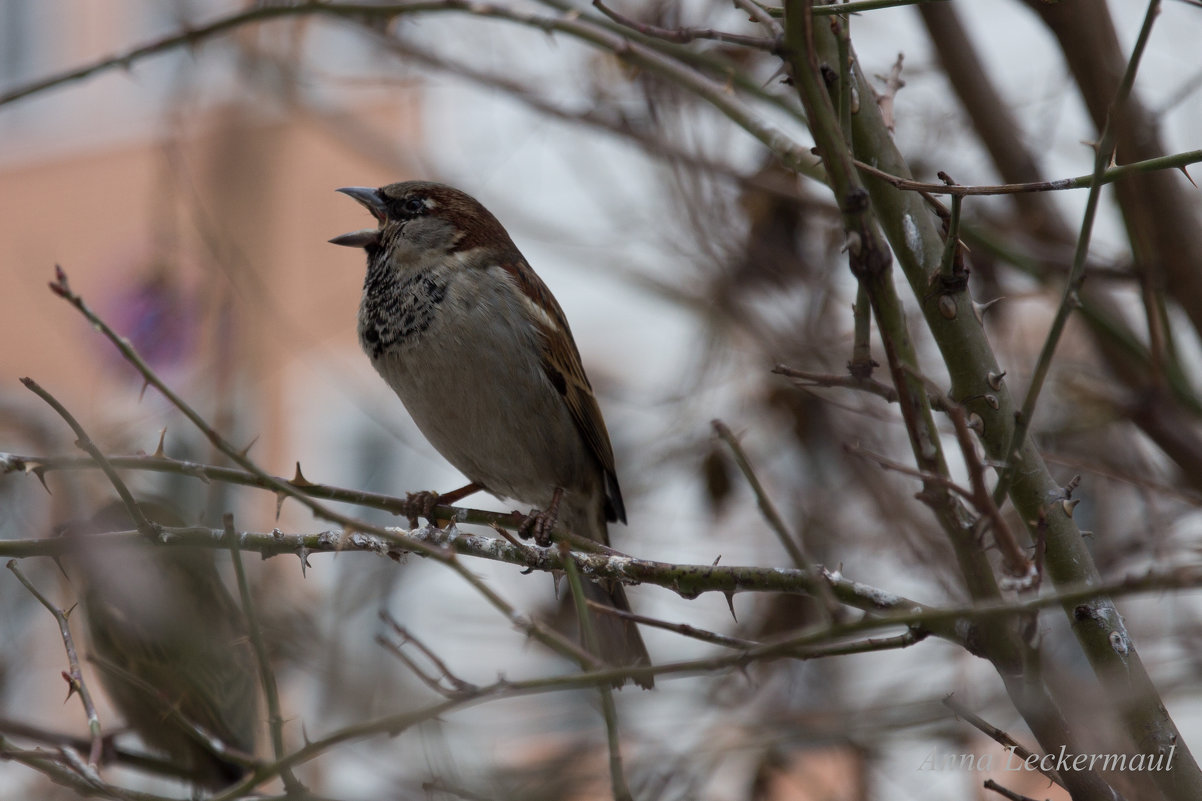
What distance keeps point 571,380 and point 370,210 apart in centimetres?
97

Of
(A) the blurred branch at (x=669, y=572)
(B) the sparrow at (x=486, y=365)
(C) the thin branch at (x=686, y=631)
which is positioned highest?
(B) the sparrow at (x=486, y=365)

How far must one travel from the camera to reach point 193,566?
4062mm

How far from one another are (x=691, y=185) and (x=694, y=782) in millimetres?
2183

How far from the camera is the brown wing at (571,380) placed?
3.77 m

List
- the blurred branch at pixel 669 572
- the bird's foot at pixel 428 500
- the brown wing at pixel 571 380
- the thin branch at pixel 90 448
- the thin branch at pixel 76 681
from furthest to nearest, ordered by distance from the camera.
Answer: the brown wing at pixel 571 380 < the bird's foot at pixel 428 500 < the thin branch at pixel 76 681 < the thin branch at pixel 90 448 < the blurred branch at pixel 669 572

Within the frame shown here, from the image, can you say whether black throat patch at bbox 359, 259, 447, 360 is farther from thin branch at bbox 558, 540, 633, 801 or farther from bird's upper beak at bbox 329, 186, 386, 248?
thin branch at bbox 558, 540, 633, 801

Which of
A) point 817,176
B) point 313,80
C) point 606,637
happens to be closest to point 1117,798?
point 817,176

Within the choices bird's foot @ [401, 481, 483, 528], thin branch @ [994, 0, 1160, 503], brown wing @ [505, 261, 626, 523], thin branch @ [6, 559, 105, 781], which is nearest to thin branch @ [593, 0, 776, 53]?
thin branch @ [994, 0, 1160, 503]

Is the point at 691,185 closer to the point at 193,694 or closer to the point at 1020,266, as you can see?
the point at 1020,266

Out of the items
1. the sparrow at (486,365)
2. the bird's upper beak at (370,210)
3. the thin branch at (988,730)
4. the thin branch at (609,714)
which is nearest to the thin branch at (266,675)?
the thin branch at (609,714)

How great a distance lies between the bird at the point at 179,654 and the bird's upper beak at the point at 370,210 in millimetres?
1058

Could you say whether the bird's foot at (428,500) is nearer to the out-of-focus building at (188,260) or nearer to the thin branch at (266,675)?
the out-of-focus building at (188,260)

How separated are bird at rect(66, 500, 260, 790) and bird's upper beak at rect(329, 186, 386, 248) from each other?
106 cm

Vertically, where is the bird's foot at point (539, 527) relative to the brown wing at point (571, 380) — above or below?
below
